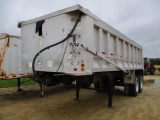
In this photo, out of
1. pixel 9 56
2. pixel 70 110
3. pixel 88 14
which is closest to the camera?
pixel 88 14

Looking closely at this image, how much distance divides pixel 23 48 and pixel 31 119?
223 centimetres

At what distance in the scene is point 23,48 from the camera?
6477mm

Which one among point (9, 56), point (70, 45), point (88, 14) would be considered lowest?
point (9, 56)

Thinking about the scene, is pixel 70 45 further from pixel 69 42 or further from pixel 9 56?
pixel 9 56

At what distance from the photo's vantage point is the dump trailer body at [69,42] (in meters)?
4.88

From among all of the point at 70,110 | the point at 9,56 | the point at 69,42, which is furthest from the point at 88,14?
the point at 9,56

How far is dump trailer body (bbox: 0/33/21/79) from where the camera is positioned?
25.5ft

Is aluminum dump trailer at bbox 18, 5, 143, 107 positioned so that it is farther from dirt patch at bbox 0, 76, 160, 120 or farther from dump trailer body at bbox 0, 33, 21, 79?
dump trailer body at bbox 0, 33, 21, 79

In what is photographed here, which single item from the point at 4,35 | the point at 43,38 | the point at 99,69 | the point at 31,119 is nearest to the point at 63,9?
the point at 43,38

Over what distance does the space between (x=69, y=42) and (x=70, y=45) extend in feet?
0.26

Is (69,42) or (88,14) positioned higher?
(88,14)

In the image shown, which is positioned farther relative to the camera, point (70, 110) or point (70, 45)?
point (70, 110)

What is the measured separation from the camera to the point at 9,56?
8.01 metres

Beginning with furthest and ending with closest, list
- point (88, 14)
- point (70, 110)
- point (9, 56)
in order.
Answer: point (9, 56), point (70, 110), point (88, 14)
